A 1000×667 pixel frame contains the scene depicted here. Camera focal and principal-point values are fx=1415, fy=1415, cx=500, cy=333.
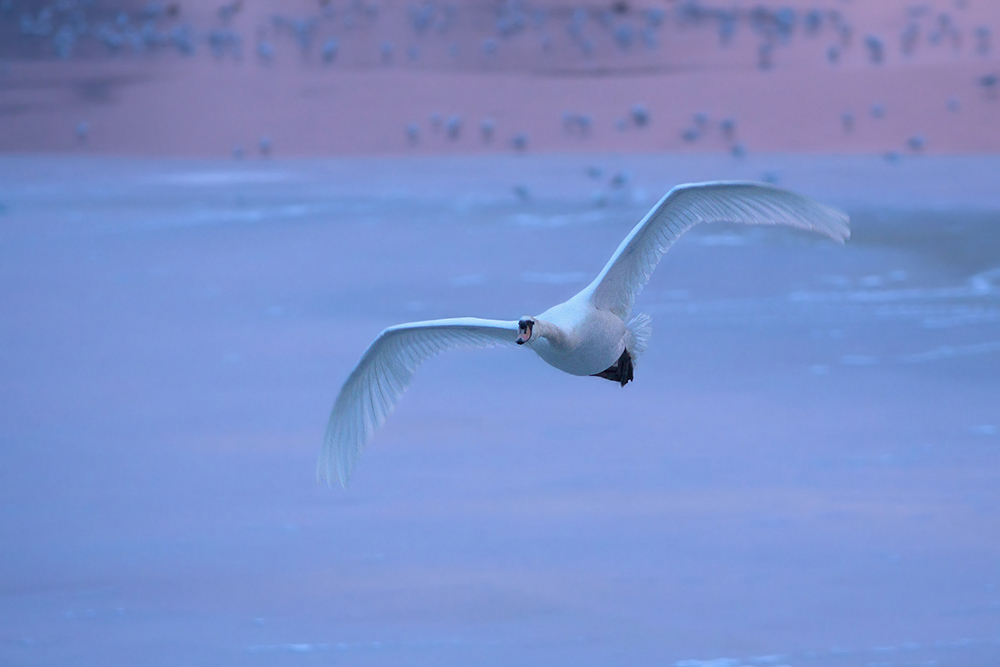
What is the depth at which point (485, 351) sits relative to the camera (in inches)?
241

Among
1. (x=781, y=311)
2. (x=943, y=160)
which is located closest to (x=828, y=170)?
(x=943, y=160)

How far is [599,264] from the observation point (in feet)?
24.4

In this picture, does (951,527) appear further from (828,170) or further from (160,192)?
(160,192)

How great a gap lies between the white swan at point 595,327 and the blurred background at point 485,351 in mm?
666

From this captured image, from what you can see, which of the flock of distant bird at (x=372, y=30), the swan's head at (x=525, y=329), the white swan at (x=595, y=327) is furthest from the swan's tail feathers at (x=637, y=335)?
the flock of distant bird at (x=372, y=30)

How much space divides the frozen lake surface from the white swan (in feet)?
2.20

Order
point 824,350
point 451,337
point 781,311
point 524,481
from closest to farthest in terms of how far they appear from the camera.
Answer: point 451,337 < point 524,481 < point 824,350 < point 781,311

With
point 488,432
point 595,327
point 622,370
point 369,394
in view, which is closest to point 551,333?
point 595,327

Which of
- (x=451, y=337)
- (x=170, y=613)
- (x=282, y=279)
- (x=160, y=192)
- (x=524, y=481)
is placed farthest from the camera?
(x=160, y=192)

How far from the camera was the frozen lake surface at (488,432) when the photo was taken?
344cm

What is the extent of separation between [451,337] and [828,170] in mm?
7844

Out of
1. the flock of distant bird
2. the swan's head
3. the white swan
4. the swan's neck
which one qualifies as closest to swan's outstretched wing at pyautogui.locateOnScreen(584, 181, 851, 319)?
the white swan

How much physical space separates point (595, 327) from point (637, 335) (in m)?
0.31

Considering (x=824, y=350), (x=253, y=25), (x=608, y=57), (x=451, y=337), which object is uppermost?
(x=253, y=25)
